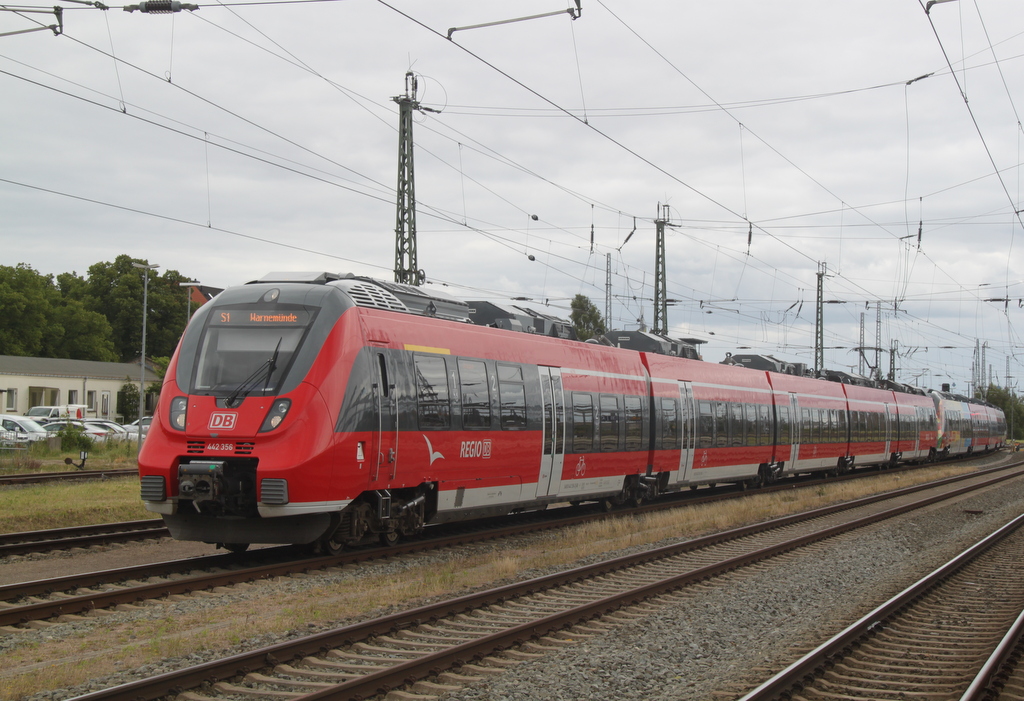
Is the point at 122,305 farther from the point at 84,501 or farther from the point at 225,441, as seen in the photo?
the point at 225,441

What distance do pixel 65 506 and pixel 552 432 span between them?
31.5 feet

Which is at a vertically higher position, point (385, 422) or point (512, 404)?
point (512, 404)

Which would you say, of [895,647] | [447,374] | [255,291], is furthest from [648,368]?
[895,647]

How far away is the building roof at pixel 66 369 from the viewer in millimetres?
64062

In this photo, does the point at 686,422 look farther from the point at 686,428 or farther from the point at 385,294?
the point at 385,294

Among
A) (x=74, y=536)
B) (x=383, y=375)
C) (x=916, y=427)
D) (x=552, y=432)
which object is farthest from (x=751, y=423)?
(x=916, y=427)

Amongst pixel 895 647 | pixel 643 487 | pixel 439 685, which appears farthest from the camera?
pixel 643 487

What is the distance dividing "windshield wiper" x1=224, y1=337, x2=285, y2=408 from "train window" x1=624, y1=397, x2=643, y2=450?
9907 mm

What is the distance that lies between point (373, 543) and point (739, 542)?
20.9 feet

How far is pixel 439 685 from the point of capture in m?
7.38

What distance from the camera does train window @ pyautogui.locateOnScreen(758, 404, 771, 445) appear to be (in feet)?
93.4

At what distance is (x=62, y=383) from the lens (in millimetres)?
65938

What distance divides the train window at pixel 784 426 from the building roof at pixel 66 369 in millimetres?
51949

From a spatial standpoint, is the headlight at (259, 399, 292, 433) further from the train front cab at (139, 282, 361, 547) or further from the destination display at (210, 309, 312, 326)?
the destination display at (210, 309, 312, 326)
